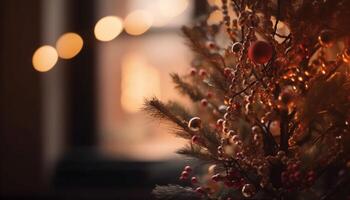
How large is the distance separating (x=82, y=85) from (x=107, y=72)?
0.41 feet

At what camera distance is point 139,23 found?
2.56 m

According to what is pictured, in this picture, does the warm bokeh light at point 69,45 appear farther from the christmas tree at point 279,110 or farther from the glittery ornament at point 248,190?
the glittery ornament at point 248,190

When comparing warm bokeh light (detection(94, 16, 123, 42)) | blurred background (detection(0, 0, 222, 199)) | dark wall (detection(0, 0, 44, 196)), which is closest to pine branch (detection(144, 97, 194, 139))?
blurred background (detection(0, 0, 222, 199))

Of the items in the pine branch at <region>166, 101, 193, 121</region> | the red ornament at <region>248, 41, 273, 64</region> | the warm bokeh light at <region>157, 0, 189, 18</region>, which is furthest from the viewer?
the warm bokeh light at <region>157, 0, 189, 18</region>

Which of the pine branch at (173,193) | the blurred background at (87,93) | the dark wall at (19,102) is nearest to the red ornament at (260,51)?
the pine branch at (173,193)

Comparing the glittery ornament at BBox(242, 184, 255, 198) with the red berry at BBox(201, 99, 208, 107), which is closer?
the glittery ornament at BBox(242, 184, 255, 198)

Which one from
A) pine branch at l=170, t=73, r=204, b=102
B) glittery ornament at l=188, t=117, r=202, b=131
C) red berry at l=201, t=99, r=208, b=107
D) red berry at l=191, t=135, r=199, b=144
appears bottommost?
red berry at l=191, t=135, r=199, b=144

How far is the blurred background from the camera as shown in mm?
2273

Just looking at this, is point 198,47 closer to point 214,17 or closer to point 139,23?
point 214,17

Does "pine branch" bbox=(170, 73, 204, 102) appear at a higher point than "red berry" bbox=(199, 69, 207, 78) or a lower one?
lower

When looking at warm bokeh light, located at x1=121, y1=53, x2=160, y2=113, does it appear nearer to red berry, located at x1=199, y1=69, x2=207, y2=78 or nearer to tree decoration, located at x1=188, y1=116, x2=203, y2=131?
red berry, located at x1=199, y1=69, x2=207, y2=78

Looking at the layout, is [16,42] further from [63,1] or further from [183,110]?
[183,110]

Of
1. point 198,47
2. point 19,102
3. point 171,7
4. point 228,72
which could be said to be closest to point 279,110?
point 228,72

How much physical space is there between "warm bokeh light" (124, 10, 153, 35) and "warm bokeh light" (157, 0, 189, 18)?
0.21 feet
